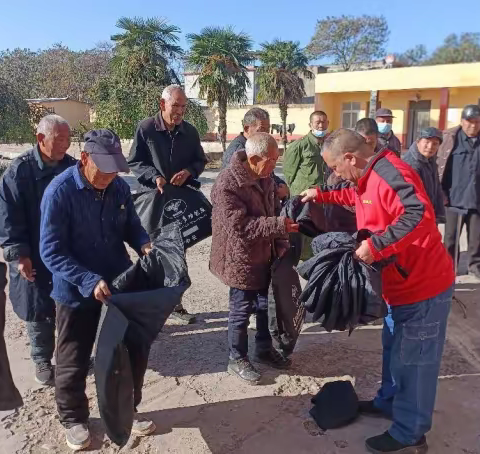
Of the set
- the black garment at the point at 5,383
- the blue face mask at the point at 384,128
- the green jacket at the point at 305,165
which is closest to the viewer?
the black garment at the point at 5,383

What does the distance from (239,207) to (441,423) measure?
1868mm

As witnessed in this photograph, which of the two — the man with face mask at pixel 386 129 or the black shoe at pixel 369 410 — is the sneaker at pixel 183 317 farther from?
the man with face mask at pixel 386 129

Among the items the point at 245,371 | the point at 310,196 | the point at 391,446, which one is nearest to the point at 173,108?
the point at 310,196

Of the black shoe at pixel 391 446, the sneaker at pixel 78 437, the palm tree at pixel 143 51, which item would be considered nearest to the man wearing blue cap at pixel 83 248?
the sneaker at pixel 78 437

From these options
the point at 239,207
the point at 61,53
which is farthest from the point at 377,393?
the point at 61,53

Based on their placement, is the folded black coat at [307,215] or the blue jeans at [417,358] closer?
the blue jeans at [417,358]

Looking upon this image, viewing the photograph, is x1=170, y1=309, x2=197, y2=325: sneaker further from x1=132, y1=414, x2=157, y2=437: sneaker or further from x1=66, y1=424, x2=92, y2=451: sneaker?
x1=66, y1=424, x2=92, y2=451: sneaker

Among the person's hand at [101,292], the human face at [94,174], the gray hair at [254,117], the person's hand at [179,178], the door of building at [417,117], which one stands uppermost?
the door of building at [417,117]

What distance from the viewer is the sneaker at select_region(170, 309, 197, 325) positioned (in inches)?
190

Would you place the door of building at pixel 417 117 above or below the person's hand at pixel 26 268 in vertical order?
above

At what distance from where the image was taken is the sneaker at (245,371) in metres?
3.71

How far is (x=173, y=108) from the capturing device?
4.44 metres

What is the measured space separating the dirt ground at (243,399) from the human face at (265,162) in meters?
1.53

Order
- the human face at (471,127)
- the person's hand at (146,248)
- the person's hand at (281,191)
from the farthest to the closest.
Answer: the human face at (471,127)
the person's hand at (281,191)
the person's hand at (146,248)
